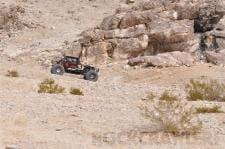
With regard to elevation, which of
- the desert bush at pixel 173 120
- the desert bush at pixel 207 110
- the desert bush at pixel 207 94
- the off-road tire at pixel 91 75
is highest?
the desert bush at pixel 173 120

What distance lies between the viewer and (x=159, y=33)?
109ft

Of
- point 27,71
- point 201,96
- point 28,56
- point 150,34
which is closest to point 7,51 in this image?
point 28,56

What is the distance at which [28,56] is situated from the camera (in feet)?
113

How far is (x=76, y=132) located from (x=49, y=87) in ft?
25.1

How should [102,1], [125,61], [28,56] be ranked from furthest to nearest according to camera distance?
[102,1]
[28,56]
[125,61]

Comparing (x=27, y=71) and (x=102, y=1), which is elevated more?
(x=102, y=1)

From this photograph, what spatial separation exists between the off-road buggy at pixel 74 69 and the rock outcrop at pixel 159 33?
11.3 feet

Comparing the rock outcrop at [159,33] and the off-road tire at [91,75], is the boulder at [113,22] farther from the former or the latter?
the off-road tire at [91,75]

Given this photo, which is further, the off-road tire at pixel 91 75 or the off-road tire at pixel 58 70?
the off-road tire at pixel 58 70

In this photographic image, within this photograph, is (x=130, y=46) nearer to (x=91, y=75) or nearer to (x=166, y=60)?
(x=166, y=60)

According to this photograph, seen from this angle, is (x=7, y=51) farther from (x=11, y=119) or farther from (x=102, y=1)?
(x=11, y=119)

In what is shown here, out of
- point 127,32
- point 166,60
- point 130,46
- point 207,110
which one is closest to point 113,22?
point 127,32

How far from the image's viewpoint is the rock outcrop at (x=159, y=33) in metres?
32.7

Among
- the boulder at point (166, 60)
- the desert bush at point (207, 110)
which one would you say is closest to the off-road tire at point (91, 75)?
the boulder at point (166, 60)
